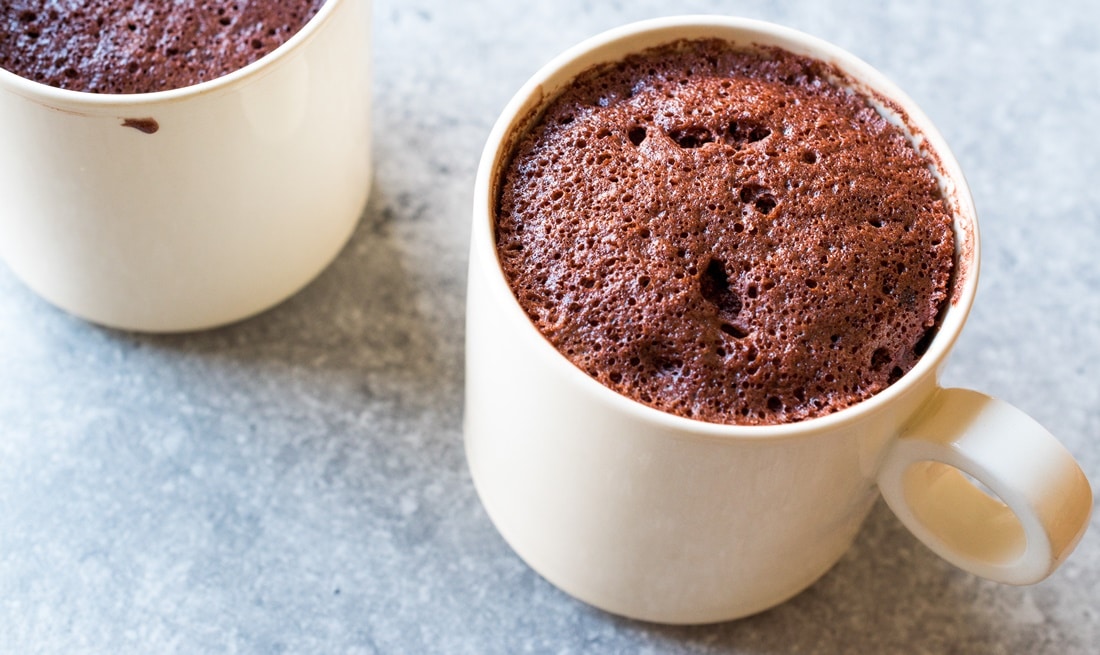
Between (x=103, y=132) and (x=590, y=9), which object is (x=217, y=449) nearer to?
(x=103, y=132)

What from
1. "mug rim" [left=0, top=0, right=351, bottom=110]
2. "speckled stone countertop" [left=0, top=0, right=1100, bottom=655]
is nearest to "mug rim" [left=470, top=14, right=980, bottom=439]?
"mug rim" [left=0, top=0, right=351, bottom=110]

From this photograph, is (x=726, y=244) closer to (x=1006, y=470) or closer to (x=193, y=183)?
(x=1006, y=470)

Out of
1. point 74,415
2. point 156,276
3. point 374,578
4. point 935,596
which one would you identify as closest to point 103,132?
point 156,276

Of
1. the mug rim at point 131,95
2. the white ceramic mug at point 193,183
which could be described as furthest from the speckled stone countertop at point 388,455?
the mug rim at point 131,95

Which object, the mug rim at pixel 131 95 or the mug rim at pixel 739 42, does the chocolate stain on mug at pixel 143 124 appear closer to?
the mug rim at pixel 131 95

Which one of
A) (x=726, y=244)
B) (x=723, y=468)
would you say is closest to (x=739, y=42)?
(x=726, y=244)
